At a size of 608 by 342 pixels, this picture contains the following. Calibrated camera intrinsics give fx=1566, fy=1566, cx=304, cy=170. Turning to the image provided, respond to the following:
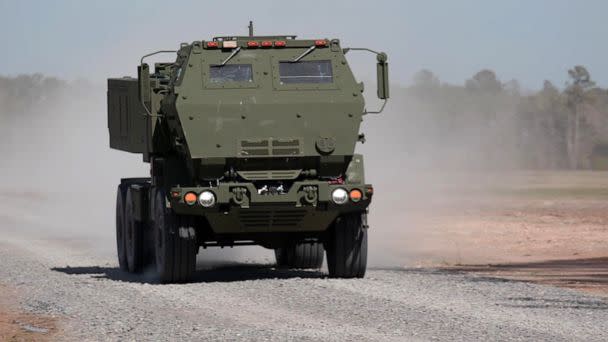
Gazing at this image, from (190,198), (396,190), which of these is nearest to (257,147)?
(190,198)

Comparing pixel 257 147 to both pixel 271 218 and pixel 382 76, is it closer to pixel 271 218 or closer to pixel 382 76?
pixel 271 218

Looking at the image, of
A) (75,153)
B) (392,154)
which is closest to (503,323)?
(392,154)

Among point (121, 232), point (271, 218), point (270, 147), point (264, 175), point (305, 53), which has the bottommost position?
point (121, 232)

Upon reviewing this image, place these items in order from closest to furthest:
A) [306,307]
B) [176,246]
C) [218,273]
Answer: [306,307], [176,246], [218,273]

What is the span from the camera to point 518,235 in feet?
120

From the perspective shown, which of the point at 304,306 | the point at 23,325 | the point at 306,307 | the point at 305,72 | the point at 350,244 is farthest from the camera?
the point at 350,244

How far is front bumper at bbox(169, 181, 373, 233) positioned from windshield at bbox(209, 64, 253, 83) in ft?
4.91

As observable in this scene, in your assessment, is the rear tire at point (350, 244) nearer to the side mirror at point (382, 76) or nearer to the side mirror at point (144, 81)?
the side mirror at point (382, 76)

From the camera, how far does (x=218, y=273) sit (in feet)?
78.5

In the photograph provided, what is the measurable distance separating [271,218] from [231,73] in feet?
6.70

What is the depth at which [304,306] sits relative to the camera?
1795 centimetres

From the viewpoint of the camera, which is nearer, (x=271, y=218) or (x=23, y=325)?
(x=23, y=325)

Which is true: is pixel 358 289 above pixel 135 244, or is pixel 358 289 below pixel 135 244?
below

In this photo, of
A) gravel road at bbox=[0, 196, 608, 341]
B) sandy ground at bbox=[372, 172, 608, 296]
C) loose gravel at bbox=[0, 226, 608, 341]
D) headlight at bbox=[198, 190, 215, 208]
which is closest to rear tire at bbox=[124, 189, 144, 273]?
gravel road at bbox=[0, 196, 608, 341]
